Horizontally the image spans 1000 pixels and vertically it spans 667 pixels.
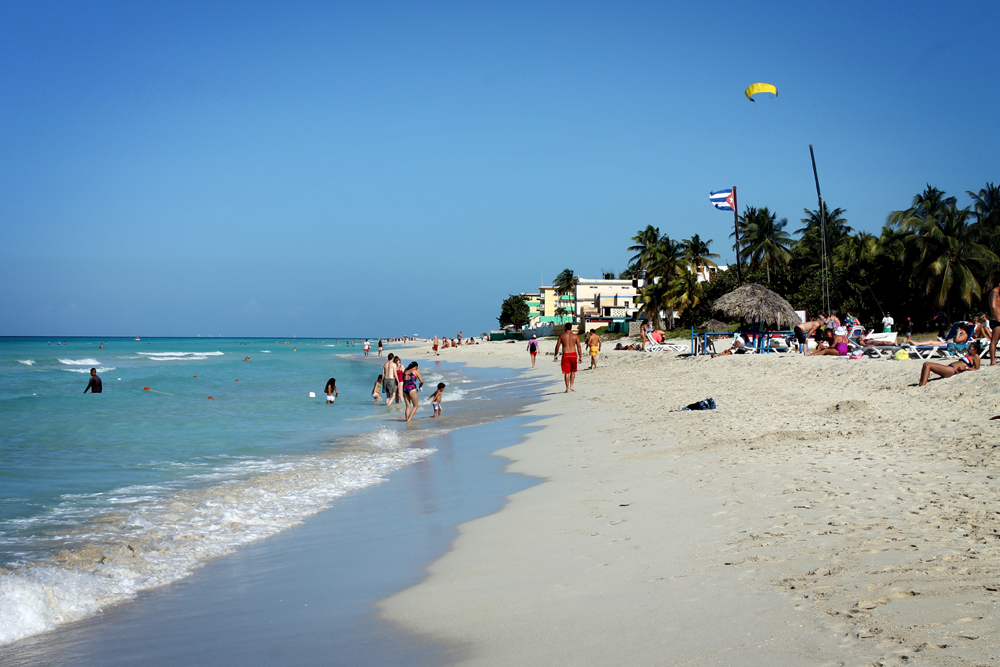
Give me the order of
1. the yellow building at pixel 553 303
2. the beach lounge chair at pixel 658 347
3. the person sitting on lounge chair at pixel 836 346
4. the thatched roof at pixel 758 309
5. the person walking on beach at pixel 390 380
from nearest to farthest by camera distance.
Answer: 1. the person sitting on lounge chair at pixel 836 346
2. the person walking on beach at pixel 390 380
3. the thatched roof at pixel 758 309
4. the beach lounge chair at pixel 658 347
5. the yellow building at pixel 553 303

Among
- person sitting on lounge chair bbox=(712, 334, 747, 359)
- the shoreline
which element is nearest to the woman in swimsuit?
the shoreline

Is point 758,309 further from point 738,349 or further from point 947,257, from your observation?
point 947,257

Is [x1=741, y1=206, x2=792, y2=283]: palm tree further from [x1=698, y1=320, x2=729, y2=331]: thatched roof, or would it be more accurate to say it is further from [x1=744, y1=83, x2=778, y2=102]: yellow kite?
[x1=744, y1=83, x2=778, y2=102]: yellow kite

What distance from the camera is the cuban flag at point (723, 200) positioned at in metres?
30.6

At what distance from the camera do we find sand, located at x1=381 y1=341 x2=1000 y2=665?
2.61m

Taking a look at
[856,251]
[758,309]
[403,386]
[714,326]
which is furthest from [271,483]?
[856,251]

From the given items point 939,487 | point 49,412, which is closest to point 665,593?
point 939,487

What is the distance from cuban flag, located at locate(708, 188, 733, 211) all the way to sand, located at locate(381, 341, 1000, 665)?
23.9 metres

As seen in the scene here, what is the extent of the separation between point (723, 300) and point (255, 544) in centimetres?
2181

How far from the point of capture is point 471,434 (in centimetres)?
1105

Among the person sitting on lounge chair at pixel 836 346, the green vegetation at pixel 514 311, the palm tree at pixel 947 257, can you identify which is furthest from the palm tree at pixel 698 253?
the green vegetation at pixel 514 311

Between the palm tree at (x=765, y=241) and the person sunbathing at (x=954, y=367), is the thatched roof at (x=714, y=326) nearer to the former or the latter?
the palm tree at (x=765, y=241)

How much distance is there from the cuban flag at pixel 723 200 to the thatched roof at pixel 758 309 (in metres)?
7.62

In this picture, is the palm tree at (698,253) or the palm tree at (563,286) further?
the palm tree at (563,286)
